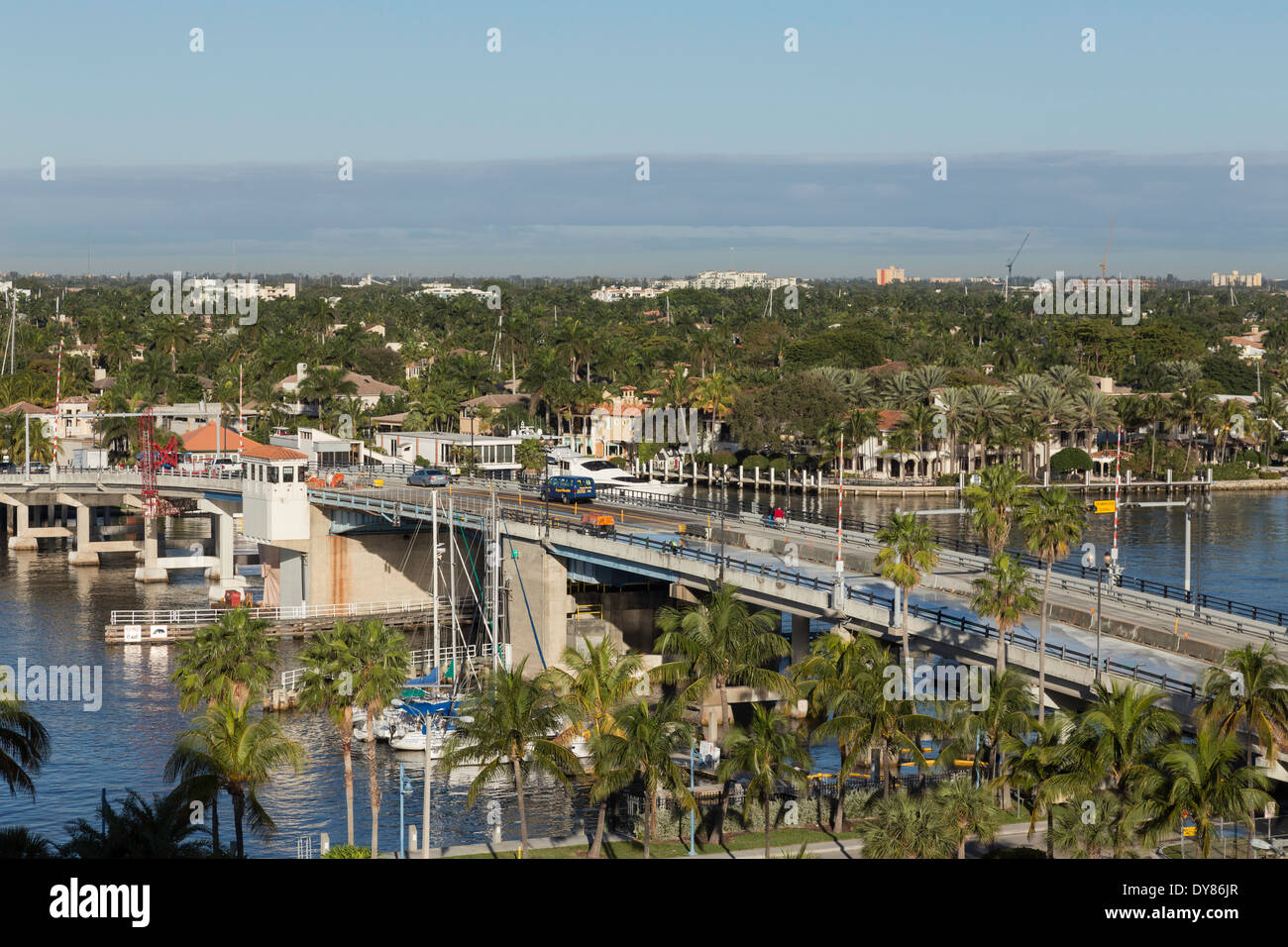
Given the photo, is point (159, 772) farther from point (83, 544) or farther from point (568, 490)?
point (83, 544)

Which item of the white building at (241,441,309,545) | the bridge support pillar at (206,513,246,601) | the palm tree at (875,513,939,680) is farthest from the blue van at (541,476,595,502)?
the palm tree at (875,513,939,680)

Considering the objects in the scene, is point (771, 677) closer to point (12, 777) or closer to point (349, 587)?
point (12, 777)

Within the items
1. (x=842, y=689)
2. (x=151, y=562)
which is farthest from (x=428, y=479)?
(x=842, y=689)

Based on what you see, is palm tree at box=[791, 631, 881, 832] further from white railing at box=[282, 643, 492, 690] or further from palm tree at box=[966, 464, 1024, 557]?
white railing at box=[282, 643, 492, 690]

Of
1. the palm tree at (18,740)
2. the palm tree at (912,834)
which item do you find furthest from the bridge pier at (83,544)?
the palm tree at (912,834)

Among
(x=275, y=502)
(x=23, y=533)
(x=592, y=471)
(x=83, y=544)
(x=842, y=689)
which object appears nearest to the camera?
(x=842, y=689)

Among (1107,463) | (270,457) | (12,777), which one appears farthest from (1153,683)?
(1107,463)
